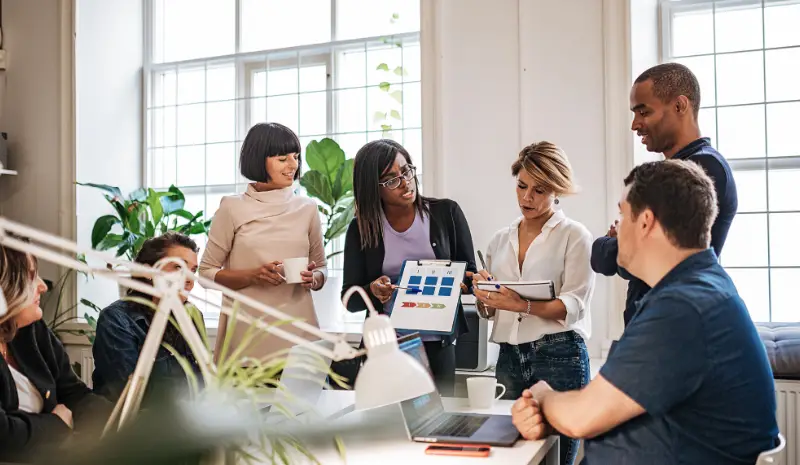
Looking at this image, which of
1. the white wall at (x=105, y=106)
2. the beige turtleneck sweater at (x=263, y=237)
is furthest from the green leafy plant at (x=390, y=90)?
the white wall at (x=105, y=106)

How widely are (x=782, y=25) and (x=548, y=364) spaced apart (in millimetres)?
2468

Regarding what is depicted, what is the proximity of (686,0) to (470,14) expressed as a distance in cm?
113

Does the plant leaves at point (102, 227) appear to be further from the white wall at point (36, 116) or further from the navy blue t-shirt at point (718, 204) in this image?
the navy blue t-shirt at point (718, 204)

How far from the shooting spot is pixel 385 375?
0.92 m

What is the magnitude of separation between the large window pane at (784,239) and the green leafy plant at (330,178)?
7.07ft

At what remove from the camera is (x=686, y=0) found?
4094 mm

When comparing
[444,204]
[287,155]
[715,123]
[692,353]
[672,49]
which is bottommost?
[692,353]

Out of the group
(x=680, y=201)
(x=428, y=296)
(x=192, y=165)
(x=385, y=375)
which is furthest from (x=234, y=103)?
(x=385, y=375)

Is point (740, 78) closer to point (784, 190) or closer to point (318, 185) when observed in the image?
point (784, 190)

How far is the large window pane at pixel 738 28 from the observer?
157 inches

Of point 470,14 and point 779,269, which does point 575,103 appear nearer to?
point 470,14

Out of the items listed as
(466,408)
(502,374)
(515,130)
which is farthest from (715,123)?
(466,408)

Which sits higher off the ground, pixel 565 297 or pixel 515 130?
pixel 515 130

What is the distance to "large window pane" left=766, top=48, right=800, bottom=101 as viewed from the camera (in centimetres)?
390
